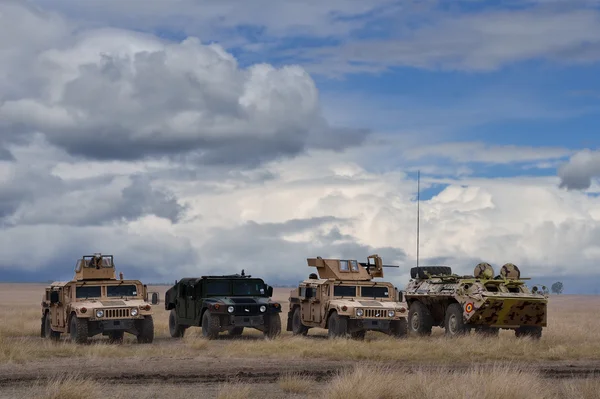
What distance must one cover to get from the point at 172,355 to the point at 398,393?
28.9 ft

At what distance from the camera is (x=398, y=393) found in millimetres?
13812

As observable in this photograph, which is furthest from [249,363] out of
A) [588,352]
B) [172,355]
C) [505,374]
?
[588,352]

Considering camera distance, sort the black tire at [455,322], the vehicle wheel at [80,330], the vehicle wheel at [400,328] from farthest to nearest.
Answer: the black tire at [455,322] < the vehicle wheel at [400,328] < the vehicle wheel at [80,330]

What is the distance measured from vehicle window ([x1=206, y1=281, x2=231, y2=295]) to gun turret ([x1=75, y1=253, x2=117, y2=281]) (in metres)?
2.87

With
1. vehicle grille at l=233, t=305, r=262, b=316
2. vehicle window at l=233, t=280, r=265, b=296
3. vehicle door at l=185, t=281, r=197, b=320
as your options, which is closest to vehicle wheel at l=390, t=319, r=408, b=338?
vehicle grille at l=233, t=305, r=262, b=316

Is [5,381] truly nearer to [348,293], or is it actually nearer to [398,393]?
[398,393]

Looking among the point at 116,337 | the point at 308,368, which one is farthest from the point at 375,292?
the point at 308,368

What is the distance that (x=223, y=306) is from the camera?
2638 cm

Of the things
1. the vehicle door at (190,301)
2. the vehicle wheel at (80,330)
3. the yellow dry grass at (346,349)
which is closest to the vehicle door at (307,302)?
the yellow dry grass at (346,349)

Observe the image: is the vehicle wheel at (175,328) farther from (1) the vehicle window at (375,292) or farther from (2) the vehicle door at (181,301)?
(1) the vehicle window at (375,292)

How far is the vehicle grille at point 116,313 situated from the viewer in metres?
24.7

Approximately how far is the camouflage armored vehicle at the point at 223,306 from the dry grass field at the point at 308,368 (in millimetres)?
644

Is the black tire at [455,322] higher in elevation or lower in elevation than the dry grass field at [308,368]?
higher

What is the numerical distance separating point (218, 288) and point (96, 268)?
3717mm
